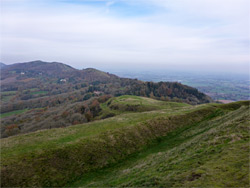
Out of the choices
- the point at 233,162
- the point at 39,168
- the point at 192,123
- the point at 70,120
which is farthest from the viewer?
the point at 70,120

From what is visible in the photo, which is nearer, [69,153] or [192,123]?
[69,153]

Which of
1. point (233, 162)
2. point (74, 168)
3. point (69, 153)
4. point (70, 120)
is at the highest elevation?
point (233, 162)

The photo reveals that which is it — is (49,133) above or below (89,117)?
above

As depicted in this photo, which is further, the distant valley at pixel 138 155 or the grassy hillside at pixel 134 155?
the grassy hillside at pixel 134 155

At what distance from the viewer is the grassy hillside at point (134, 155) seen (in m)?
10.3

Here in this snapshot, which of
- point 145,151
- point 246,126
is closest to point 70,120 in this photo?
point 145,151

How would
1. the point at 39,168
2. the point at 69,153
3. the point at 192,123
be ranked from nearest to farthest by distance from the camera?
the point at 39,168
the point at 69,153
the point at 192,123

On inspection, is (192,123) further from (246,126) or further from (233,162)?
(233,162)

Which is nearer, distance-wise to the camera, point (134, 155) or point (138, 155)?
point (138, 155)

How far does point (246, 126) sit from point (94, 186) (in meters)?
18.2

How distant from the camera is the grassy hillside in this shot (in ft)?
33.7

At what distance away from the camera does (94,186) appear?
633 inches

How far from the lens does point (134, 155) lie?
77.6 ft

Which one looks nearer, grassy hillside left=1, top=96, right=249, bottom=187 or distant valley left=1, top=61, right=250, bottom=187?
distant valley left=1, top=61, right=250, bottom=187
